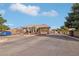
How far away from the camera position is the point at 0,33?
52219 millimetres

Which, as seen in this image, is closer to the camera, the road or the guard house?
the road

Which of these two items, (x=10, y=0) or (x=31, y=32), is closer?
(x=10, y=0)

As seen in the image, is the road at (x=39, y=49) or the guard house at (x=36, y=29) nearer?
the road at (x=39, y=49)

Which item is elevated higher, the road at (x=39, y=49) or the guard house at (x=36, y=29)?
the road at (x=39, y=49)

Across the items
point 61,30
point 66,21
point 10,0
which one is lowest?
point 61,30

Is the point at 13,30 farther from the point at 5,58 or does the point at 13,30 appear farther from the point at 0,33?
the point at 5,58

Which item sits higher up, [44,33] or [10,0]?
[10,0]

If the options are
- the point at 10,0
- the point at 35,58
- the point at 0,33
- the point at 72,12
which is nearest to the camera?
the point at 35,58

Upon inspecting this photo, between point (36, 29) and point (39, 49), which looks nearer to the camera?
point (39, 49)

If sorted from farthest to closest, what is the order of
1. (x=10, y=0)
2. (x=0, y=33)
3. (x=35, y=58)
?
(x=0, y=33) → (x=10, y=0) → (x=35, y=58)

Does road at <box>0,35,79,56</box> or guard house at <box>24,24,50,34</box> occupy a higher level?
road at <box>0,35,79,56</box>

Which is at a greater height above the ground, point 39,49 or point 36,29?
point 39,49

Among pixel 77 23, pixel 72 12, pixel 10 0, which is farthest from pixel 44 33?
pixel 10 0

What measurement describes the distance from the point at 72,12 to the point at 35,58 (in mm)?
28076
